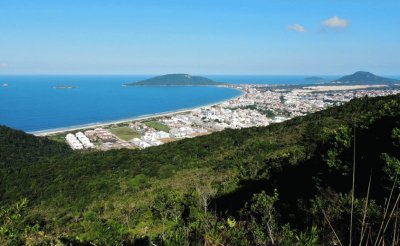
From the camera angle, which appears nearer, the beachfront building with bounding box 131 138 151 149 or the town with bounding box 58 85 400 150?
the beachfront building with bounding box 131 138 151 149

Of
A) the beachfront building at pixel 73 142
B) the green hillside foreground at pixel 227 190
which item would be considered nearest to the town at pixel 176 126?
the beachfront building at pixel 73 142

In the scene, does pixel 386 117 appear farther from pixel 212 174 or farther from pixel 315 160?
pixel 212 174

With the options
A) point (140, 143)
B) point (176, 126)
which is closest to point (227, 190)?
point (140, 143)

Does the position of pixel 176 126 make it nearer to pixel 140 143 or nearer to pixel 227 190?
pixel 140 143

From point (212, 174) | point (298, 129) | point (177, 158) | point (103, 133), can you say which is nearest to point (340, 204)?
point (212, 174)

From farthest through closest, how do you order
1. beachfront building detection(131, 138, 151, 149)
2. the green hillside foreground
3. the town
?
1. the town
2. beachfront building detection(131, 138, 151, 149)
3. the green hillside foreground

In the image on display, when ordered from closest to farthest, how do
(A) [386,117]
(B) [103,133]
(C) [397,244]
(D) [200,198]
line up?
(C) [397,244] < (A) [386,117] < (D) [200,198] < (B) [103,133]

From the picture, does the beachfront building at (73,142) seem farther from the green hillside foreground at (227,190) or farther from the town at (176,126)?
the green hillside foreground at (227,190)

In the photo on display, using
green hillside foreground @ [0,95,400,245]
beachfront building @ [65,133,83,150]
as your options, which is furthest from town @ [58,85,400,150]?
green hillside foreground @ [0,95,400,245]

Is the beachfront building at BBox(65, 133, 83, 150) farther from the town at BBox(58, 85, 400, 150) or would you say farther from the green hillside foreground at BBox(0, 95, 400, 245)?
the green hillside foreground at BBox(0, 95, 400, 245)
